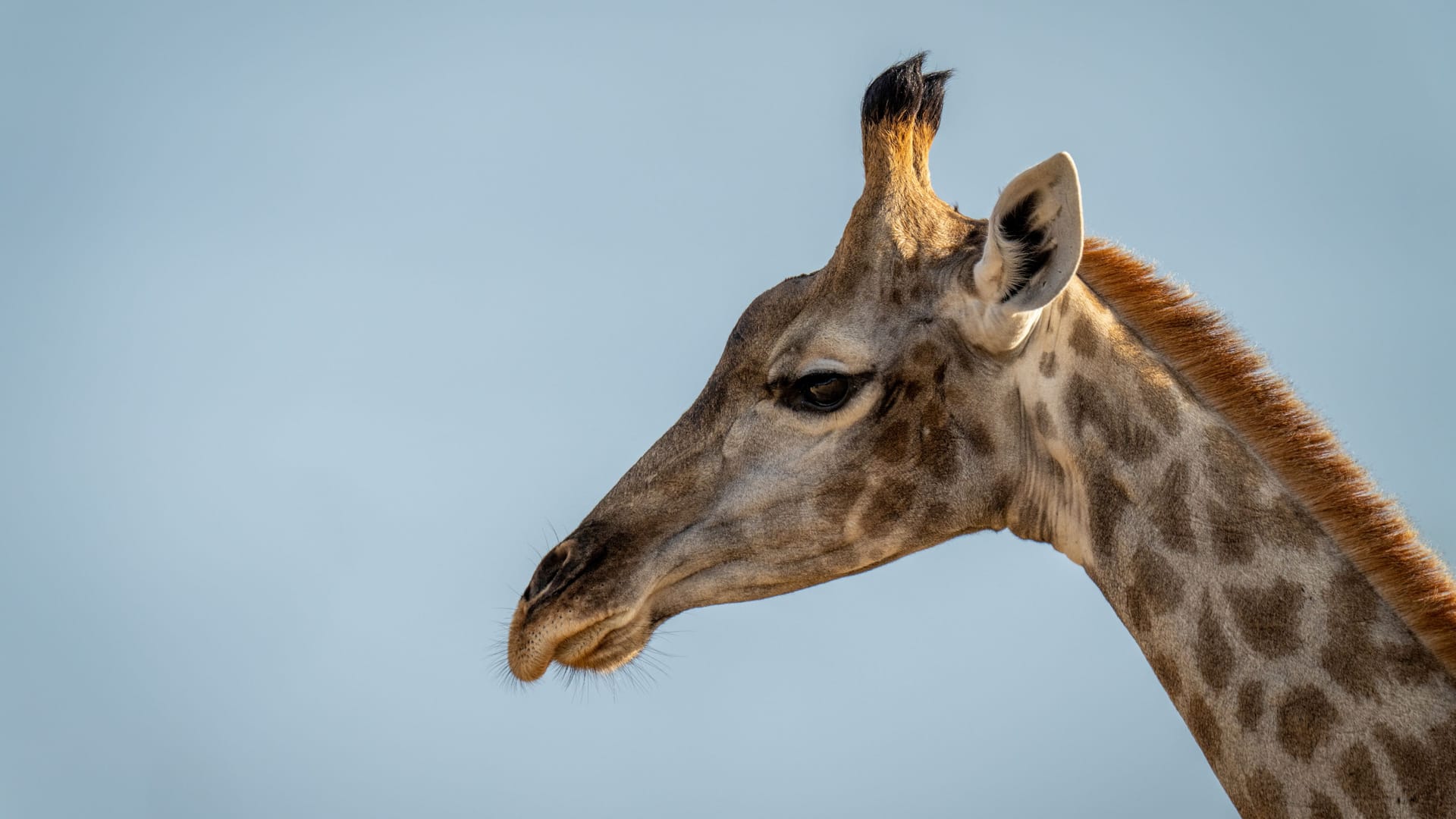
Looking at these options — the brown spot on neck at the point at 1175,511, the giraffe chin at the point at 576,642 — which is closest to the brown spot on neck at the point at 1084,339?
the brown spot on neck at the point at 1175,511

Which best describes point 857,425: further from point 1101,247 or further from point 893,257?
point 1101,247

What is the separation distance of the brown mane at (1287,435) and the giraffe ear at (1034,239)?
56 cm

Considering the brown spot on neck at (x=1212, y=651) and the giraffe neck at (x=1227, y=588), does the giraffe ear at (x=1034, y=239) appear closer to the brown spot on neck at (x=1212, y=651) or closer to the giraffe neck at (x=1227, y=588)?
the giraffe neck at (x=1227, y=588)

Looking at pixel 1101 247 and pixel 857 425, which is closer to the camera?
pixel 857 425

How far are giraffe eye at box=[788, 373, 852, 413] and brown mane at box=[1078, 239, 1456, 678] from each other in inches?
37.6

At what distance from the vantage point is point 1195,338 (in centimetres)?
437

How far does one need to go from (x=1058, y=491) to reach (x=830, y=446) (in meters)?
0.74

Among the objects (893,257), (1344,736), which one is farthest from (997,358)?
(1344,736)

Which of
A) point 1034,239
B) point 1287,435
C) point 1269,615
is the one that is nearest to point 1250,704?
point 1269,615

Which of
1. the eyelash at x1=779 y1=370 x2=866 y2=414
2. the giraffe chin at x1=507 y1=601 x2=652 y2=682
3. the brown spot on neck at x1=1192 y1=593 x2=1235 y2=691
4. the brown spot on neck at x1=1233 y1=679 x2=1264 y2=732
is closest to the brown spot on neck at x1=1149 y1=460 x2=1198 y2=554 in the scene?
the brown spot on neck at x1=1192 y1=593 x2=1235 y2=691

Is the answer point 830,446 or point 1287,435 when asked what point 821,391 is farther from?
point 1287,435

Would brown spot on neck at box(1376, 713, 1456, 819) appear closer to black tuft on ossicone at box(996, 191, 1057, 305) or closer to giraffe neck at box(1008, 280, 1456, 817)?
giraffe neck at box(1008, 280, 1456, 817)

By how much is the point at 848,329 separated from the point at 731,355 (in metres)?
0.49

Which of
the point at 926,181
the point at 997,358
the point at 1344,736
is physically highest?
the point at 926,181
